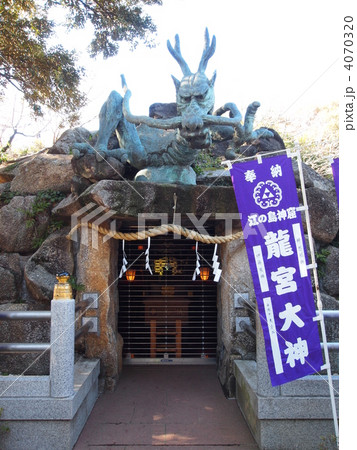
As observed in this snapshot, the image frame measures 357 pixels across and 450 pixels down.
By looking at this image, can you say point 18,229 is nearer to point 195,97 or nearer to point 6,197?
point 6,197

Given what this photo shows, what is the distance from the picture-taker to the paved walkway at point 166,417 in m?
4.35

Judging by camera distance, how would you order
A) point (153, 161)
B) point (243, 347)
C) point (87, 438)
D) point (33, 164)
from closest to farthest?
point (87, 438) → point (243, 347) → point (153, 161) → point (33, 164)

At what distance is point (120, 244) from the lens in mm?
7137

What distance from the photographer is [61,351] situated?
3.98m

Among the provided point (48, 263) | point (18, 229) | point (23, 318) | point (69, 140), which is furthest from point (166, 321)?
point (69, 140)

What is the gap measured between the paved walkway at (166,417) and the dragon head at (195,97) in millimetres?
3927

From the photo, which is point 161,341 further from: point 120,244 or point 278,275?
point 278,275

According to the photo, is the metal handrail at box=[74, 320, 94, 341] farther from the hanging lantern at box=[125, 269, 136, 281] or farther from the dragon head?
the dragon head

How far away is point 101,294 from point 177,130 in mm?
2970

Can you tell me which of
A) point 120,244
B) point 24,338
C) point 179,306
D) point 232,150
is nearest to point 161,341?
point 179,306

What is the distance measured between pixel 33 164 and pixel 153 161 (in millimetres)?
2482

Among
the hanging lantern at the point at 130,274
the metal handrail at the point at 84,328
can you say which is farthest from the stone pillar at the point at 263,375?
the hanging lantern at the point at 130,274

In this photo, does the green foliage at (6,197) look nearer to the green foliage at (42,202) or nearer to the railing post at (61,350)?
the green foliage at (42,202)

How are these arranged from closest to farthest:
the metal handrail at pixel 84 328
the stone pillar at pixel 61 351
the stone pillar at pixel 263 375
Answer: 1. the stone pillar at pixel 61 351
2. the stone pillar at pixel 263 375
3. the metal handrail at pixel 84 328
